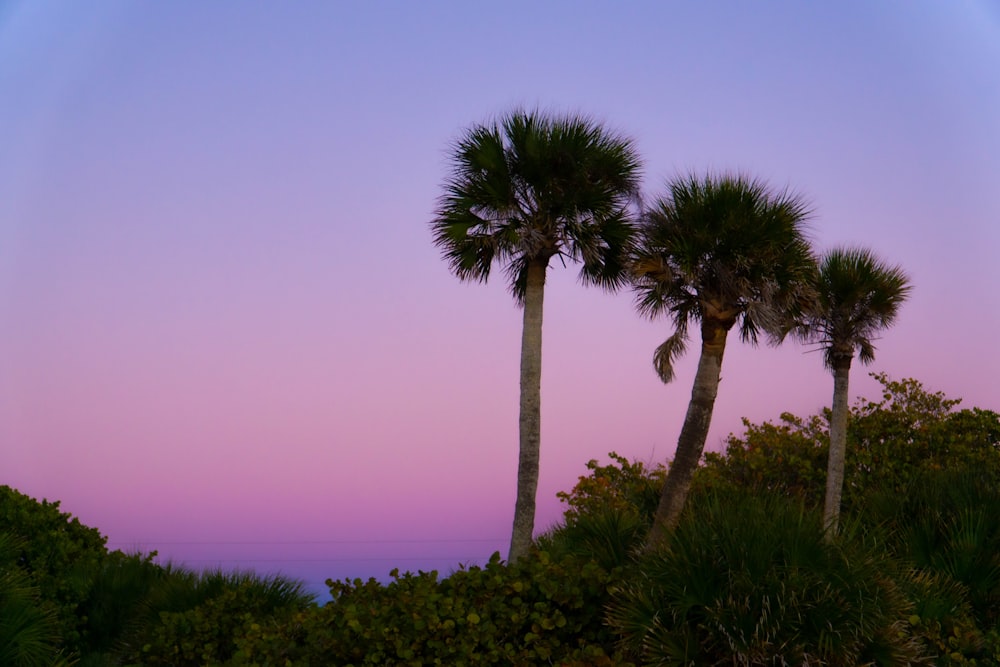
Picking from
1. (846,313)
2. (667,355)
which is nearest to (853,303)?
(846,313)

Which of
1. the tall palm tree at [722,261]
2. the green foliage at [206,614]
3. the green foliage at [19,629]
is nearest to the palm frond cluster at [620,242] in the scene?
the tall palm tree at [722,261]

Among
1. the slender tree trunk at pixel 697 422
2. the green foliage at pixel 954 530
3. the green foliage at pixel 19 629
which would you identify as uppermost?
the slender tree trunk at pixel 697 422

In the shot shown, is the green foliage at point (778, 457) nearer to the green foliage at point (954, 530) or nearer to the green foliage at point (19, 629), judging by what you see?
the green foliage at point (954, 530)

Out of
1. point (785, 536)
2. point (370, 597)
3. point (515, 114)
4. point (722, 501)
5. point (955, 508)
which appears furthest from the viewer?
point (515, 114)

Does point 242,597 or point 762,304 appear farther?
point 762,304

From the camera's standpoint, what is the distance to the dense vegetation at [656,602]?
34.5ft

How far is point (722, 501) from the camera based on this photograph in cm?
1434

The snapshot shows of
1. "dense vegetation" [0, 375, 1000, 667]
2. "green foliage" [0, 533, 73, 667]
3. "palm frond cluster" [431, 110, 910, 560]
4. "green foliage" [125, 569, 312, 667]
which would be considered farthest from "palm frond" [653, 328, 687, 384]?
"green foliage" [0, 533, 73, 667]

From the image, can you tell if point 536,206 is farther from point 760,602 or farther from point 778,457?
point 778,457

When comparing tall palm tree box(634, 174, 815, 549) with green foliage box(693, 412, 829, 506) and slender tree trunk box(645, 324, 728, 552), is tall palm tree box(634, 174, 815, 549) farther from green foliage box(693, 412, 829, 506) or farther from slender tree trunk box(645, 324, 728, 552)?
green foliage box(693, 412, 829, 506)

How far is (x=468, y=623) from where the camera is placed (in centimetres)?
1170

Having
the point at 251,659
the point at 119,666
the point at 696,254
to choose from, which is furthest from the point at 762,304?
the point at 119,666

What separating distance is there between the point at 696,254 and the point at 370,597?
10.7m

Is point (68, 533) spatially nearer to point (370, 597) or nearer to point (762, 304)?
point (370, 597)
